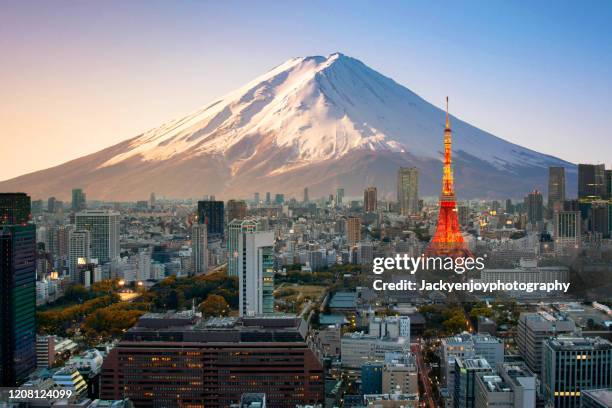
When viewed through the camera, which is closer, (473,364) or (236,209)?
(473,364)

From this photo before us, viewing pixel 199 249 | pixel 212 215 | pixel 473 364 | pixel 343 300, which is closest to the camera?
pixel 473 364

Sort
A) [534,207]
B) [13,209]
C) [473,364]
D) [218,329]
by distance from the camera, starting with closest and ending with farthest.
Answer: [473,364] < [218,329] < [13,209] < [534,207]

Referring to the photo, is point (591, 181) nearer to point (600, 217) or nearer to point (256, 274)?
point (600, 217)

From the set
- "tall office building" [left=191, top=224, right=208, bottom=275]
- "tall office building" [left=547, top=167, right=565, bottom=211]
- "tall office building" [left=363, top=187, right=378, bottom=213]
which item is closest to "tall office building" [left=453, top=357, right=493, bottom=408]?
"tall office building" [left=191, top=224, right=208, bottom=275]

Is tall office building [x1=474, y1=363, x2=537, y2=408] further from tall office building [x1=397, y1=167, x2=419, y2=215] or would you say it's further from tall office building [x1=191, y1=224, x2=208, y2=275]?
tall office building [x1=397, y1=167, x2=419, y2=215]

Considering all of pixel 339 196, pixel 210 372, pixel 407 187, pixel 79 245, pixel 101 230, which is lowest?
pixel 210 372

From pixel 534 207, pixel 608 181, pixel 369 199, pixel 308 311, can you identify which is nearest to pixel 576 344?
pixel 308 311

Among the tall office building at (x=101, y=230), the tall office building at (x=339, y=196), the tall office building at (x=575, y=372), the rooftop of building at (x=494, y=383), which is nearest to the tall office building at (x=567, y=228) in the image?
the tall office building at (x=339, y=196)

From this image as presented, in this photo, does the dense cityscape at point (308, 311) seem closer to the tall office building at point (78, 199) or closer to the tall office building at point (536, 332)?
the tall office building at point (536, 332)

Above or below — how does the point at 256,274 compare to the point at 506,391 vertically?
above
